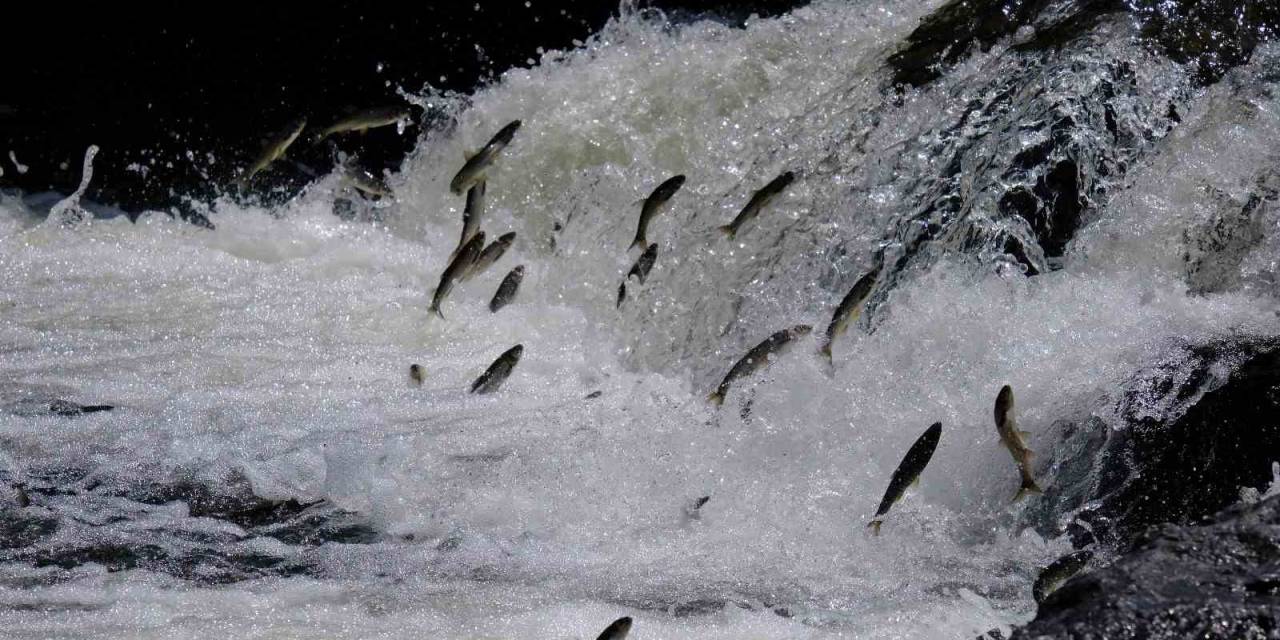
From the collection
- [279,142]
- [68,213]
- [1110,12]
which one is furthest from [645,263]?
[68,213]

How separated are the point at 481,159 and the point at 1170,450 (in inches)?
122

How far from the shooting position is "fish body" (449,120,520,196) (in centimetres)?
552

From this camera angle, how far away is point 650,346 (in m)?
5.52

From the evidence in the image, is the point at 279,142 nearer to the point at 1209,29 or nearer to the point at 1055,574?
the point at 1055,574

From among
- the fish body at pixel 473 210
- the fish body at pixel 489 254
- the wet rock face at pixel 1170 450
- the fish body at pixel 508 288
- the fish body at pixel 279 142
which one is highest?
the fish body at pixel 279 142

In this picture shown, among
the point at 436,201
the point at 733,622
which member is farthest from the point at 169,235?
the point at 733,622

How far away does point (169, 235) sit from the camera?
6758 millimetres

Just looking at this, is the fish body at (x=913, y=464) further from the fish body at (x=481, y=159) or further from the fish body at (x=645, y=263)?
the fish body at (x=481, y=159)

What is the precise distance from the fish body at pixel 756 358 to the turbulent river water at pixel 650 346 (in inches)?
2.7

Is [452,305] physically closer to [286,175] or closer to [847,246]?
[847,246]

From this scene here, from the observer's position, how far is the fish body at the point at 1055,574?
325cm

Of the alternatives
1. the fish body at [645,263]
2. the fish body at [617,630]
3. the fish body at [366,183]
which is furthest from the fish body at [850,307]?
the fish body at [366,183]

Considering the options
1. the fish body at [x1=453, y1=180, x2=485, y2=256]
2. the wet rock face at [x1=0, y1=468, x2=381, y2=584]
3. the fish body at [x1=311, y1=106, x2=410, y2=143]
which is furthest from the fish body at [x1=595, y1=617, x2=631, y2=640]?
the fish body at [x1=311, y1=106, x2=410, y2=143]

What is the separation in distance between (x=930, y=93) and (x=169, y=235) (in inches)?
157
